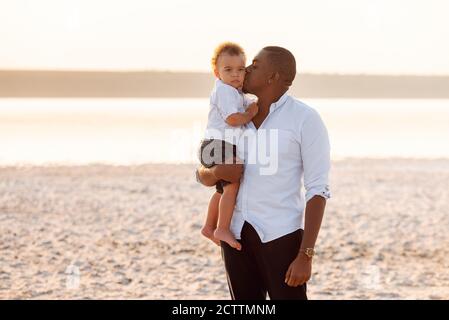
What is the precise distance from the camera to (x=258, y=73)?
174 inches

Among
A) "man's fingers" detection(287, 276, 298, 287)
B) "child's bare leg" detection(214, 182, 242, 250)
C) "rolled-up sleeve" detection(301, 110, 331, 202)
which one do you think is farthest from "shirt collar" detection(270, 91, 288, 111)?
"man's fingers" detection(287, 276, 298, 287)

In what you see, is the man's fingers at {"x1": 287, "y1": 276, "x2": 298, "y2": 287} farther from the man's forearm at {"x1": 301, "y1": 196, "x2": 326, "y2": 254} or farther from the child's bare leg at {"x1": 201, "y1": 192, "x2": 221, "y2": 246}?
the child's bare leg at {"x1": 201, "y1": 192, "x2": 221, "y2": 246}

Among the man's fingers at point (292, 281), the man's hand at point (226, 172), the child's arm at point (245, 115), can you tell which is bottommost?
the man's fingers at point (292, 281)

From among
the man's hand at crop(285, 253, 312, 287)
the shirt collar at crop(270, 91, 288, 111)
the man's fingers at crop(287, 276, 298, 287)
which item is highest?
the shirt collar at crop(270, 91, 288, 111)

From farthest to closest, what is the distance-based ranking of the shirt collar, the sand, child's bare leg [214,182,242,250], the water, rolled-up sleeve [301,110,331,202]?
the water → the sand → child's bare leg [214,182,242,250] → the shirt collar → rolled-up sleeve [301,110,331,202]

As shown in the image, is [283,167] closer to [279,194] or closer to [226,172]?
[279,194]

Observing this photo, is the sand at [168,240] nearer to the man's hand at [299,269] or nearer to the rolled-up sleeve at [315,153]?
the man's hand at [299,269]

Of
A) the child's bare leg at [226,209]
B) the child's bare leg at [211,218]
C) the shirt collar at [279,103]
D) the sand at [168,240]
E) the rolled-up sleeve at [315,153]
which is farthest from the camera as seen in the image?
the sand at [168,240]

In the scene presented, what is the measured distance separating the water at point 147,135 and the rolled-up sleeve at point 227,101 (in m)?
18.7

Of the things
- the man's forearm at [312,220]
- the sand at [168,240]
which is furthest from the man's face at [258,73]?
the sand at [168,240]

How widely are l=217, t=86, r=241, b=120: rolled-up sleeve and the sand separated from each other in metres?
5.00

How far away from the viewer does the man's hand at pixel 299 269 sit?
4.32 m

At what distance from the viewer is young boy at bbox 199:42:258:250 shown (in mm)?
4492
